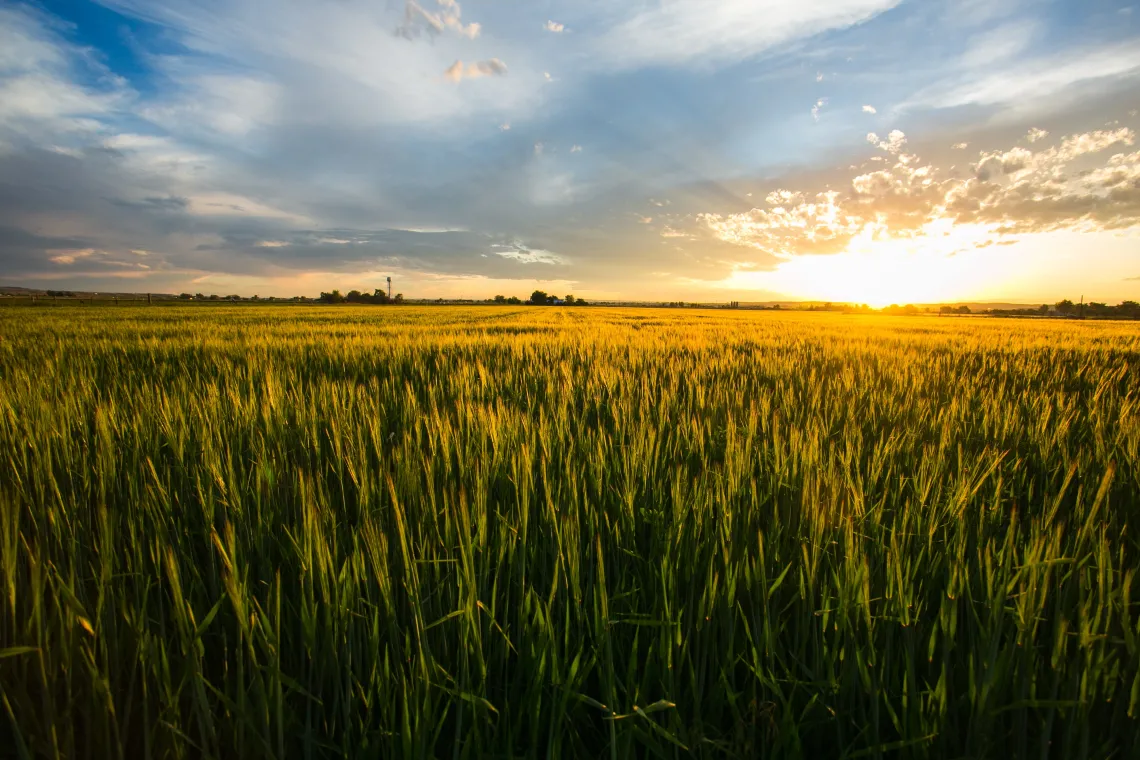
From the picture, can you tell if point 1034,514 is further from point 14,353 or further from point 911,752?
point 14,353

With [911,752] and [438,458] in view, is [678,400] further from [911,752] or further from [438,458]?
[911,752]

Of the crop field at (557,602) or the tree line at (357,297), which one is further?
the tree line at (357,297)

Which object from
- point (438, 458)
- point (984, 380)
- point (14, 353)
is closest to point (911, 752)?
point (438, 458)

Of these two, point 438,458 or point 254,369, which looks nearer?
point 438,458

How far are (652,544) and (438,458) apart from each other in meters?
0.77

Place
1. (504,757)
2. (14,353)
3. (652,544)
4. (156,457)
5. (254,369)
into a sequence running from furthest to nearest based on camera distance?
1. (14,353)
2. (254,369)
3. (156,457)
4. (652,544)
5. (504,757)

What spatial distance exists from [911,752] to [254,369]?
13.9 ft

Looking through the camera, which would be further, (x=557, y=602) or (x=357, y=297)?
(x=357, y=297)

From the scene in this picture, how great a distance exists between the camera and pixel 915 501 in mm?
1268

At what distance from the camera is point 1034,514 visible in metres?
1.34

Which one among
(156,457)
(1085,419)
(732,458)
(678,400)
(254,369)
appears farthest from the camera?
(254,369)

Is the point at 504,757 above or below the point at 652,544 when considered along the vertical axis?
below

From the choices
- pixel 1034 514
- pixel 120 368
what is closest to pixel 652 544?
pixel 1034 514

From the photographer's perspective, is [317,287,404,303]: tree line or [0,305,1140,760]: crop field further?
[317,287,404,303]: tree line
